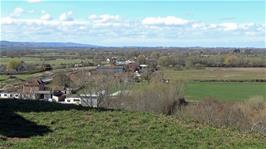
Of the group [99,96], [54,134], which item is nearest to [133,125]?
[54,134]

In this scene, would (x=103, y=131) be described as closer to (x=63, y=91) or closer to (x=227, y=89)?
(x=63, y=91)

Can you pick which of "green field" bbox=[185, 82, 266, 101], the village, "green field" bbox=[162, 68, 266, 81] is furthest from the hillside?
"green field" bbox=[162, 68, 266, 81]

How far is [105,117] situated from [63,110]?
6.54 feet

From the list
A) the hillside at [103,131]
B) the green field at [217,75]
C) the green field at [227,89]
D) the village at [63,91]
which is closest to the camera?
the hillside at [103,131]

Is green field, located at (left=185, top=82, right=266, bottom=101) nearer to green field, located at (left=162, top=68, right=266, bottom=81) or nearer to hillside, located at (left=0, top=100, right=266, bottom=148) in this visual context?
green field, located at (left=162, top=68, right=266, bottom=81)

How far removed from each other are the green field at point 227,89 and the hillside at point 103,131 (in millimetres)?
40428

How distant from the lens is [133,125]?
14.2 m

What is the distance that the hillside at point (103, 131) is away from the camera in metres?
11.4

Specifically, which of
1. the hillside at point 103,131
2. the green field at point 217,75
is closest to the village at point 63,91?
the hillside at point 103,131

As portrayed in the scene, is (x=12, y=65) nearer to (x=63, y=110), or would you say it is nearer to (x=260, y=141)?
(x=63, y=110)

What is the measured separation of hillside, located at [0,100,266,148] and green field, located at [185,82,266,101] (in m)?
40.4

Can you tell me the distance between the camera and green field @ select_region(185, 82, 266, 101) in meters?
58.0

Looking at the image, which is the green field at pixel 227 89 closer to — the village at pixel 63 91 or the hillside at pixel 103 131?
the village at pixel 63 91

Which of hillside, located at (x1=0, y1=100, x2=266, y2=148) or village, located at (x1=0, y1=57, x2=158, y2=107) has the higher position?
hillside, located at (x1=0, y1=100, x2=266, y2=148)
